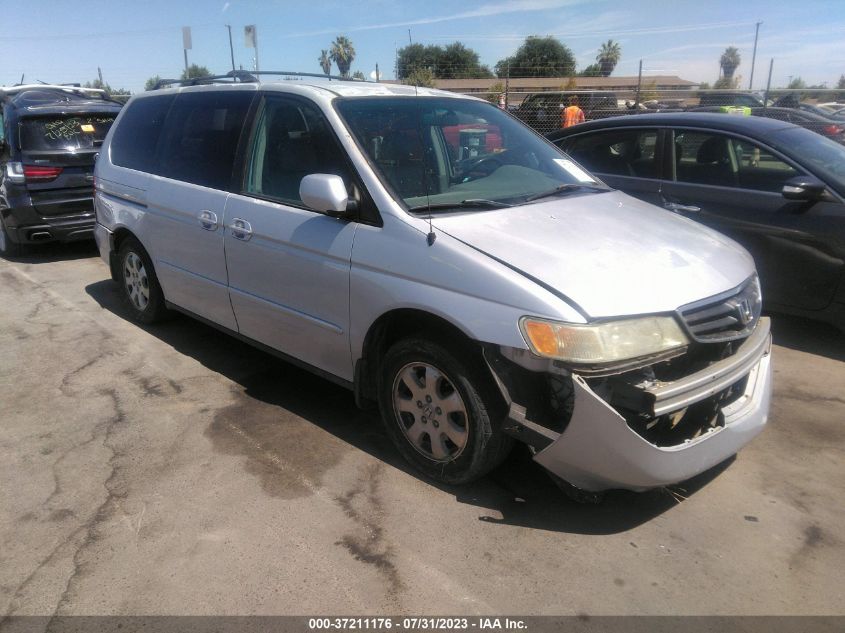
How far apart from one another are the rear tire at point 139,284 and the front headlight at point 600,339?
3.58 m

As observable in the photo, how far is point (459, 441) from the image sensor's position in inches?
121

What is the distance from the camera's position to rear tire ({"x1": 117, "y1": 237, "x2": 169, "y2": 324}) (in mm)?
5254

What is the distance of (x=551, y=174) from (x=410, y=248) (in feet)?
4.54

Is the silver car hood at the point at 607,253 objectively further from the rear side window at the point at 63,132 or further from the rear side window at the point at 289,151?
the rear side window at the point at 63,132

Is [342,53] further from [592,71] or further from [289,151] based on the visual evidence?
[289,151]

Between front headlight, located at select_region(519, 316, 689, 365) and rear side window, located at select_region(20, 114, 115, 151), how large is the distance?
676 cm

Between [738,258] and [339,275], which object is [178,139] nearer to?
[339,275]

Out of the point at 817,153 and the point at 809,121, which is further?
the point at 809,121

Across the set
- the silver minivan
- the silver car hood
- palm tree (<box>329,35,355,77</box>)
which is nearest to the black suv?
the silver minivan

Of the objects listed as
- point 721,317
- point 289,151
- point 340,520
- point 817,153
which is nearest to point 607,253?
point 721,317

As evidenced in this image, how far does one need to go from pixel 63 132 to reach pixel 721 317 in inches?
305

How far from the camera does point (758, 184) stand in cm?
527

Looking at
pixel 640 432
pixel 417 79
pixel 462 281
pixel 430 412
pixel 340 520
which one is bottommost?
pixel 340 520

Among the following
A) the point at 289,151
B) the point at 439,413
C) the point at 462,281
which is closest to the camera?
the point at 462,281
